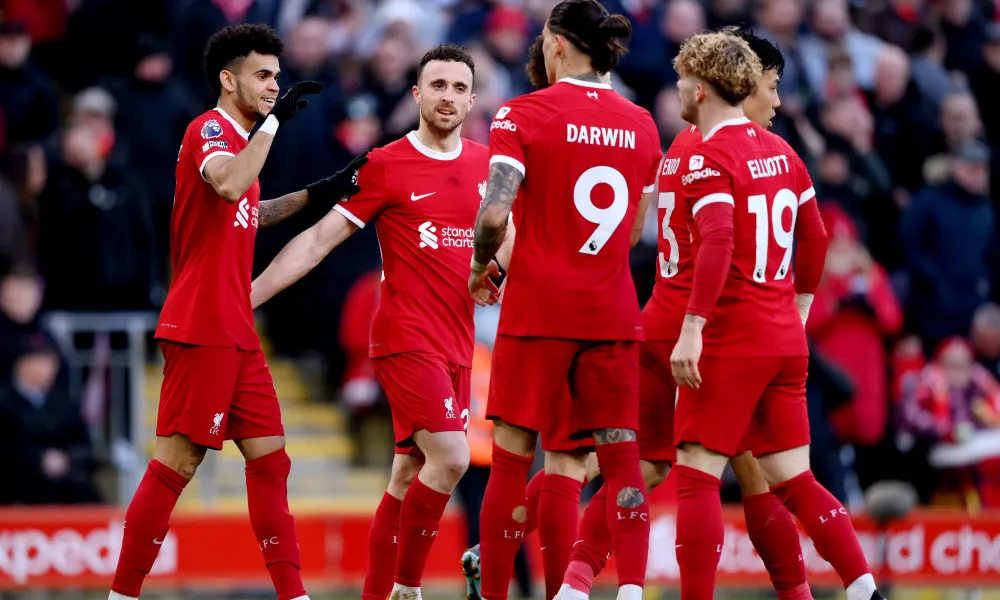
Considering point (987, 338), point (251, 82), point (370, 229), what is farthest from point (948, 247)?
point (251, 82)

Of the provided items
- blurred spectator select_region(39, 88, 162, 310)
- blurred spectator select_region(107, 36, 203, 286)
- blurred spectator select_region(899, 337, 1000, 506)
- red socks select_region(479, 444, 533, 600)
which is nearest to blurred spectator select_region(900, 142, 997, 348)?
blurred spectator select_region(899, 337, 1000, 506)

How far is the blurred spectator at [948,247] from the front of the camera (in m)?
16.0

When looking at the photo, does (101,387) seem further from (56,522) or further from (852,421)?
(852,421)

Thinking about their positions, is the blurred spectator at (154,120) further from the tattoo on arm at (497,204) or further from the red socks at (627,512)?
the red socks at (627,512)

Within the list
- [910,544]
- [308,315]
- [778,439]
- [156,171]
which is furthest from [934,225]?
[778,439]

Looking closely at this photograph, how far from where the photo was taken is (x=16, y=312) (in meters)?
13.6

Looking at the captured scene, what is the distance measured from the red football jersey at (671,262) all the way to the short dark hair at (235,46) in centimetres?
210

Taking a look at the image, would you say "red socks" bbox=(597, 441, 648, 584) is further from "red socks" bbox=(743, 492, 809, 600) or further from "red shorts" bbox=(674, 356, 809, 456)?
"red socks" bbox=(743, 492, 809, 600)

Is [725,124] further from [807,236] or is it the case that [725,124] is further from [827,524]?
[827,524]

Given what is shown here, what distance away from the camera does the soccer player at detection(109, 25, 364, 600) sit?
839 cm

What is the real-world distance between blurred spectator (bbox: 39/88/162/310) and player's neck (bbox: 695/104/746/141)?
23.1ft

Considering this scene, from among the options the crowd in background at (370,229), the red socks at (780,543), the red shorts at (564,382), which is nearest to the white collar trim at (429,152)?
the red shorts at (564,382)

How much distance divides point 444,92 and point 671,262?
4.91 ft

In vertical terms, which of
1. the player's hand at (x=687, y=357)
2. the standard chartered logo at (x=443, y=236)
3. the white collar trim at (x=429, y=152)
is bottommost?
the player's hand at (x=687, y=357)
